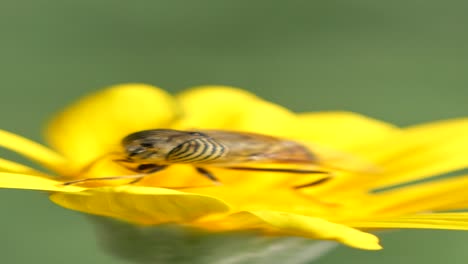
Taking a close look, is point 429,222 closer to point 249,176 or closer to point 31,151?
point 249,176

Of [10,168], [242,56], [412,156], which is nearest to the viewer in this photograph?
[10,168]

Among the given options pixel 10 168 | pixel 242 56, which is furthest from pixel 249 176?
pixel 242 56

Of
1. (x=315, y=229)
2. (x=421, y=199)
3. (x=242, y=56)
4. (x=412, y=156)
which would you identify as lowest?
(x=315, y=229)

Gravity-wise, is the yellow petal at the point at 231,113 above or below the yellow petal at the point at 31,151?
above

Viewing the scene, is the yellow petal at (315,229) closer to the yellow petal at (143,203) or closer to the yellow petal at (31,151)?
the yellow petal at (143,203)

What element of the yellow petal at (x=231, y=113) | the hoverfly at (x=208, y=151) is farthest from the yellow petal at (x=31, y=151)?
the yellow petal at (x=231, y=113)

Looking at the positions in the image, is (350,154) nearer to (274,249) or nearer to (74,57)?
(274,249)

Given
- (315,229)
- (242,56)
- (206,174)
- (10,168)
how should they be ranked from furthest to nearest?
(242,56), (206,174), (10,168), (315,229)
